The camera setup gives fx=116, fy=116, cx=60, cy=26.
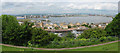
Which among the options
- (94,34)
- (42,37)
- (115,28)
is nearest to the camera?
(42,37)

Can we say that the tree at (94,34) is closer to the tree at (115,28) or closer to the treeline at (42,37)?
the treeline at (42,37)

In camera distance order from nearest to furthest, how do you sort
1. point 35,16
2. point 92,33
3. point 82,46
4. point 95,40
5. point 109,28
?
1. point 82,46
2. point 95,40
3. point 92,33
4. point 109,28
5. point 35,16

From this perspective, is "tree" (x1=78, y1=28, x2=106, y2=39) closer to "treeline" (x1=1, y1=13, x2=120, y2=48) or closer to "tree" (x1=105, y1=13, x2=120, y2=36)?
"treeline" (x1=1, y1=13, x2=120, y2=48)

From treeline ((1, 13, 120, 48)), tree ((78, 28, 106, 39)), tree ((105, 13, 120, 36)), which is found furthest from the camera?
tree ((105, 13, 120, 36))

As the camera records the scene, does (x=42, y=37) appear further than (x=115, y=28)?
No

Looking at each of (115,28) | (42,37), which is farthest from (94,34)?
(42,37)

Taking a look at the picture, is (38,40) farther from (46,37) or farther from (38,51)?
(38,51)

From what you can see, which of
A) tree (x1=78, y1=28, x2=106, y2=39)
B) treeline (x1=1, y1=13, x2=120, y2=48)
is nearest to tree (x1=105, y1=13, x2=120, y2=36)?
treeline (x1=1, y1=13, x2=120, y2=48)

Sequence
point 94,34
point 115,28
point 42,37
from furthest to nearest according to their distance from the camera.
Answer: point 115,28
point 94,34
point 42,37

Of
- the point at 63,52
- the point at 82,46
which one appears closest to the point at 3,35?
the point at 63,52

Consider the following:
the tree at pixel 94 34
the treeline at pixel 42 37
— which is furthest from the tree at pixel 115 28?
the tree at pixel 94 34

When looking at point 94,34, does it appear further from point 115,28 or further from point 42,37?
point 42,37
